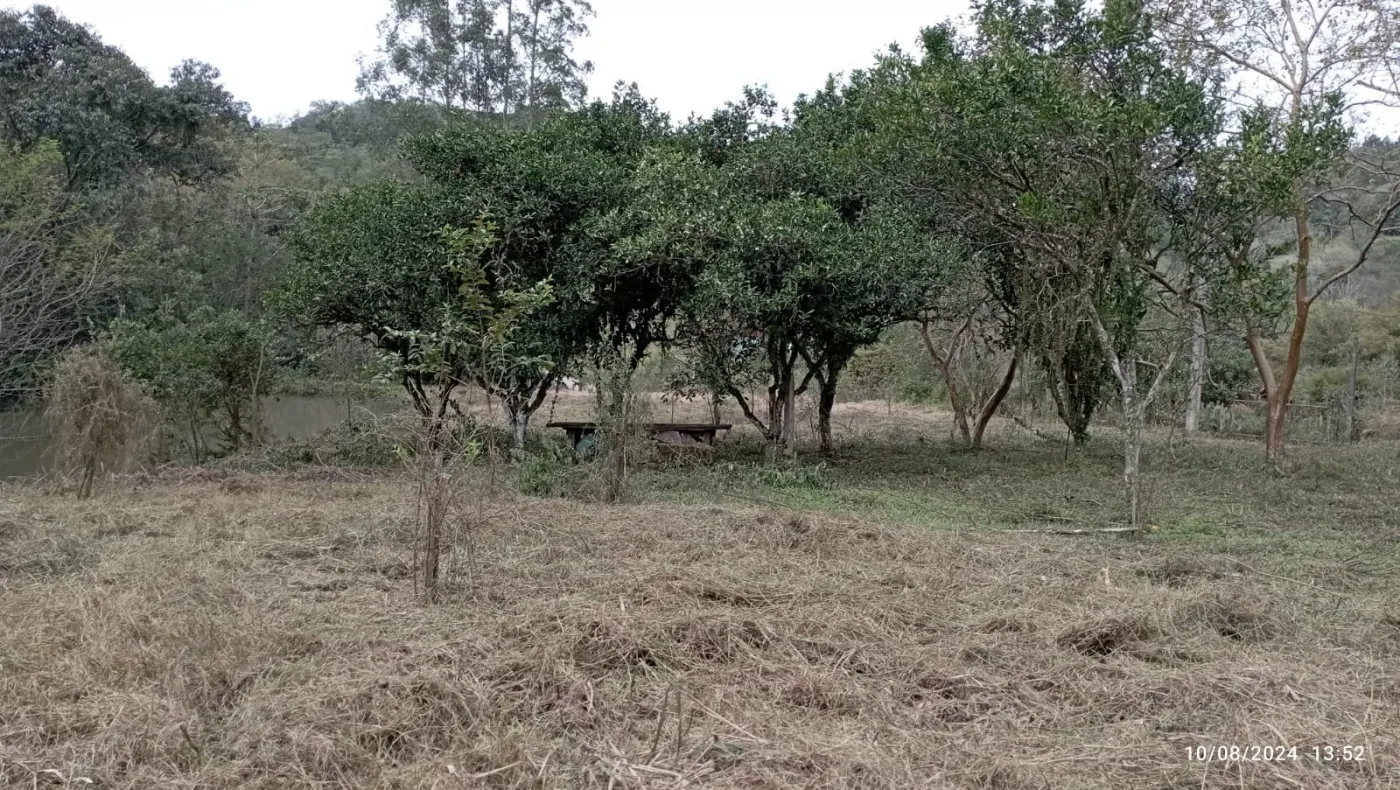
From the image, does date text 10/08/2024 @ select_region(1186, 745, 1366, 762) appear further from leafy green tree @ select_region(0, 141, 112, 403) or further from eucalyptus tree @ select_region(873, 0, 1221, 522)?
leafy green tree @ select_region(0, 141, 112, 403)

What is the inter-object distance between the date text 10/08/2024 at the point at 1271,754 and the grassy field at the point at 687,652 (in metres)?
0.02

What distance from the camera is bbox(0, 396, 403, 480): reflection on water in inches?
475

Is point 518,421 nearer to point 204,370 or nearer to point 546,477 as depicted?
point 546,477

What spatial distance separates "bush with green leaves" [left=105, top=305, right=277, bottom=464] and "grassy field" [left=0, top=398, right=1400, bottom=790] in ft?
14.9

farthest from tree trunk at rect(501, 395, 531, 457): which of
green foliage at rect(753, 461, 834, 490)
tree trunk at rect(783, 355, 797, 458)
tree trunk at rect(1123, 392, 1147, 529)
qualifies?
tree trunk at rect(1123, 392, 1147, 529)

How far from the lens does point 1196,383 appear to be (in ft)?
43.8

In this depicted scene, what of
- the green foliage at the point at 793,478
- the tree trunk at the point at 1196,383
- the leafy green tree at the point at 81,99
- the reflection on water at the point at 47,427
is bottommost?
the reflection on water at the point at 47,427

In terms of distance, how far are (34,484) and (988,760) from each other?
32.0ft

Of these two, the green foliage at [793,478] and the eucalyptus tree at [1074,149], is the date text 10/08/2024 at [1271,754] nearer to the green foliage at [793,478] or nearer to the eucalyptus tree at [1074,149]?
the eucalyptus tree at [1074,149]

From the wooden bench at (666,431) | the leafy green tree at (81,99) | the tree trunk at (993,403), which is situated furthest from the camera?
the leafy green tree at (81,99)

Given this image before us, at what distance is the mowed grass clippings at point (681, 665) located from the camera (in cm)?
302

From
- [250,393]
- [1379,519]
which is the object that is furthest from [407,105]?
[1379,519]

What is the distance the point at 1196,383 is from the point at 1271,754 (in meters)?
11.7

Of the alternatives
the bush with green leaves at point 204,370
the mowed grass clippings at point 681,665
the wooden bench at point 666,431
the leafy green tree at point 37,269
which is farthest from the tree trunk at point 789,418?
the leafy green tree at point 37,269
